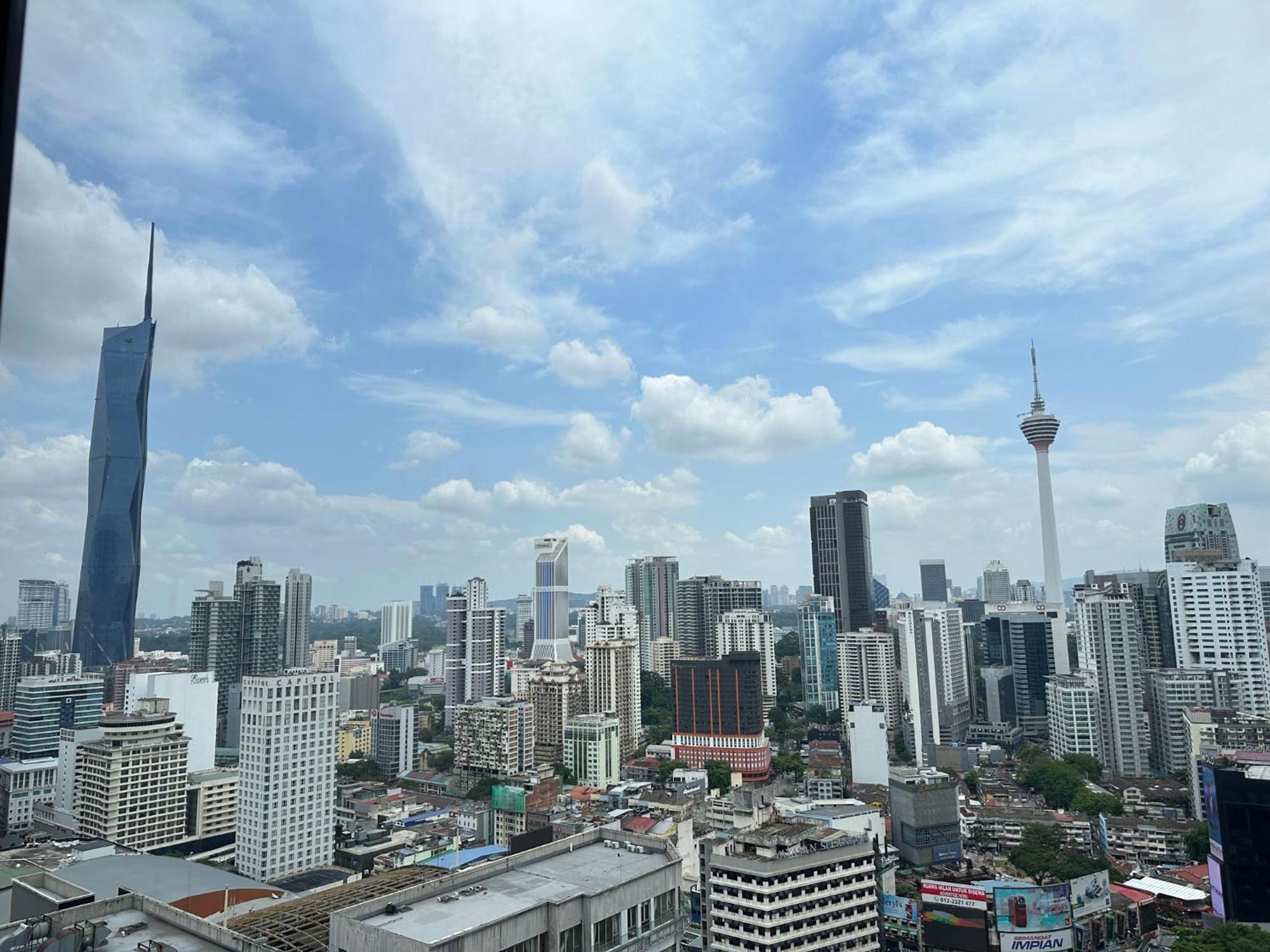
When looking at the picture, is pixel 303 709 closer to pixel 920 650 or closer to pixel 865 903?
pixel 865 903

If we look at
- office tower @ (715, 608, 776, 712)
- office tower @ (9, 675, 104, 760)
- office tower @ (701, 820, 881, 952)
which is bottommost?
office tower @ (701, 820, 881, 952)

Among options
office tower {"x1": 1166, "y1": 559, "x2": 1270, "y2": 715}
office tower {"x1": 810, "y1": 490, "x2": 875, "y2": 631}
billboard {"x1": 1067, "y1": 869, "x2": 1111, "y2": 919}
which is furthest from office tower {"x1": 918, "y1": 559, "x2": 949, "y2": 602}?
billboard {"x1": 1067, "y1": 869, "x2": 1111, "y2": 919}

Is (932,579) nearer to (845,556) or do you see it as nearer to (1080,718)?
(845,556)

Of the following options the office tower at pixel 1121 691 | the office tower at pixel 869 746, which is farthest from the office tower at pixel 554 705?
the office tower at pixel 1121 691

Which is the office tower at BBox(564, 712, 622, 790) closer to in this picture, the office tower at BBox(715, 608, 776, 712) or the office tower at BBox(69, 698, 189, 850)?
the office tower at BBox(69, 698, 189, 850)

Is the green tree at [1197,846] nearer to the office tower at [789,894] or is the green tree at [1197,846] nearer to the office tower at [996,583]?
the office tower at [789,894]

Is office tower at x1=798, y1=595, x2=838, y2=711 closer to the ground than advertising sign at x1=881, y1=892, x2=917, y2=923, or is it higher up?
higher up

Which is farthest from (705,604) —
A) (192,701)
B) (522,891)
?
(522,891)
